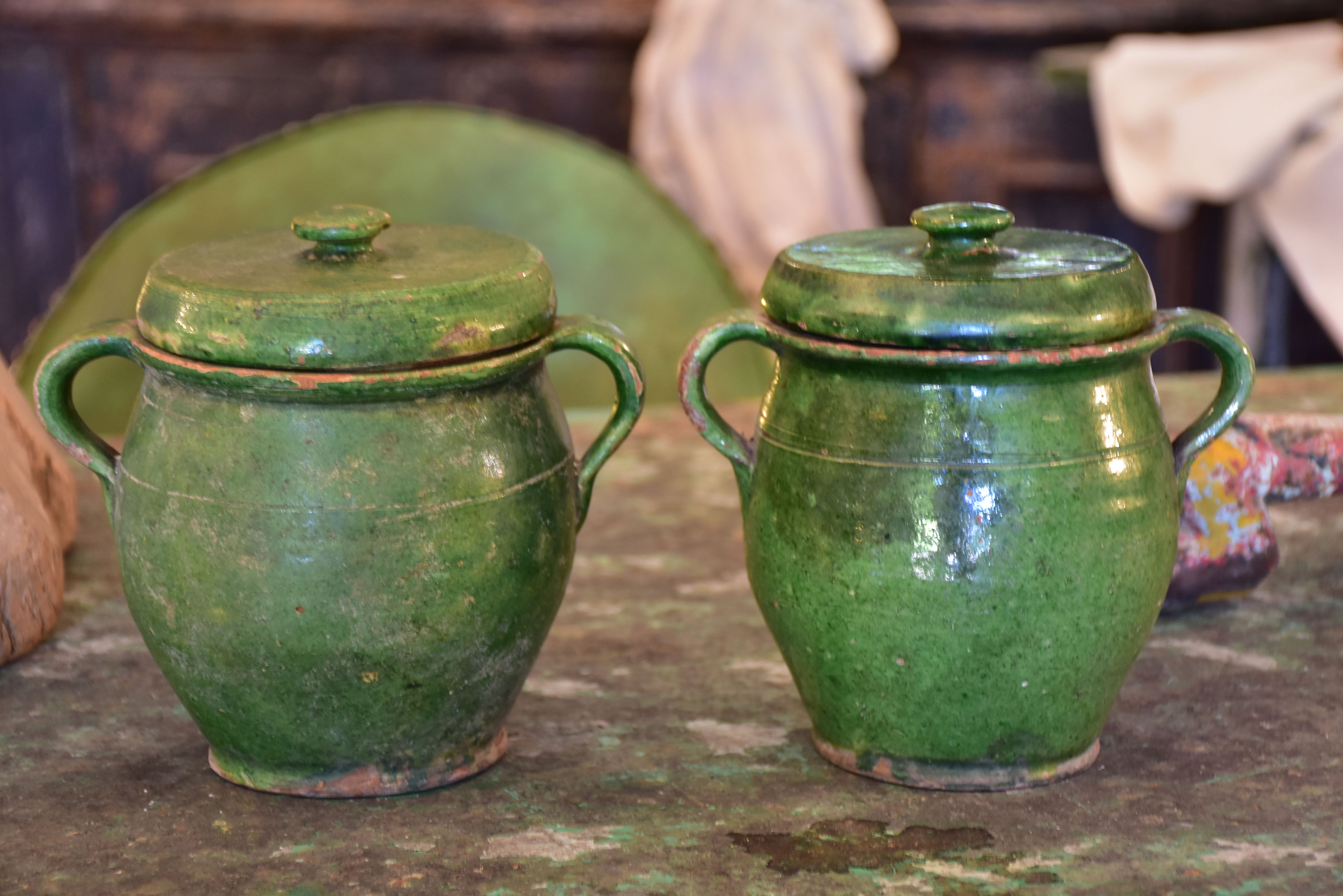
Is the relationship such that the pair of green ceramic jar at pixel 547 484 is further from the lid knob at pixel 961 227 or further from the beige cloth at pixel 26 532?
the beige cloth at pixel 26 532

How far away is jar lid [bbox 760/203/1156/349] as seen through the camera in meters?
0.55

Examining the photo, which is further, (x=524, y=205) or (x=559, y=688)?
(x=524, y=205)

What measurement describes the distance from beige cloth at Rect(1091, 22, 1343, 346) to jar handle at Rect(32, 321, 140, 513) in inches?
54.4

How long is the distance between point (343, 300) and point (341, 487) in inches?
2.7

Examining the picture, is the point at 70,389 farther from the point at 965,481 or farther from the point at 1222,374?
the point at 1222,374

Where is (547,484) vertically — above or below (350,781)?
above

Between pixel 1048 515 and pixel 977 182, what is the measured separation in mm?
1755

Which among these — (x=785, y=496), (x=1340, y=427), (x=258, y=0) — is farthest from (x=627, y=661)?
(x=258, y=0)

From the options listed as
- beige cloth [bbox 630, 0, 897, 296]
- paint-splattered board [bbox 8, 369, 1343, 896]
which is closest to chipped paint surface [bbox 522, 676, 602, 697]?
paint-splattered board [bbox 8, 369, 1343, 896]

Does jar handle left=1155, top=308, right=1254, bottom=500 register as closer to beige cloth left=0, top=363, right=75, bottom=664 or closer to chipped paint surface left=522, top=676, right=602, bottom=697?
chipped paint surface left=522, top=676, right=602, bottom=697

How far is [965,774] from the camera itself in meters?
0.61

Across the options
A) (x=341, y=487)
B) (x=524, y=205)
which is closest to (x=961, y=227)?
(x=341, y=487)

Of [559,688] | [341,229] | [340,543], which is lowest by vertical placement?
[559,688]

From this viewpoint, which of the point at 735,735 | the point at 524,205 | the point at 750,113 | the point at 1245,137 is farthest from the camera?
the point at 750,113
